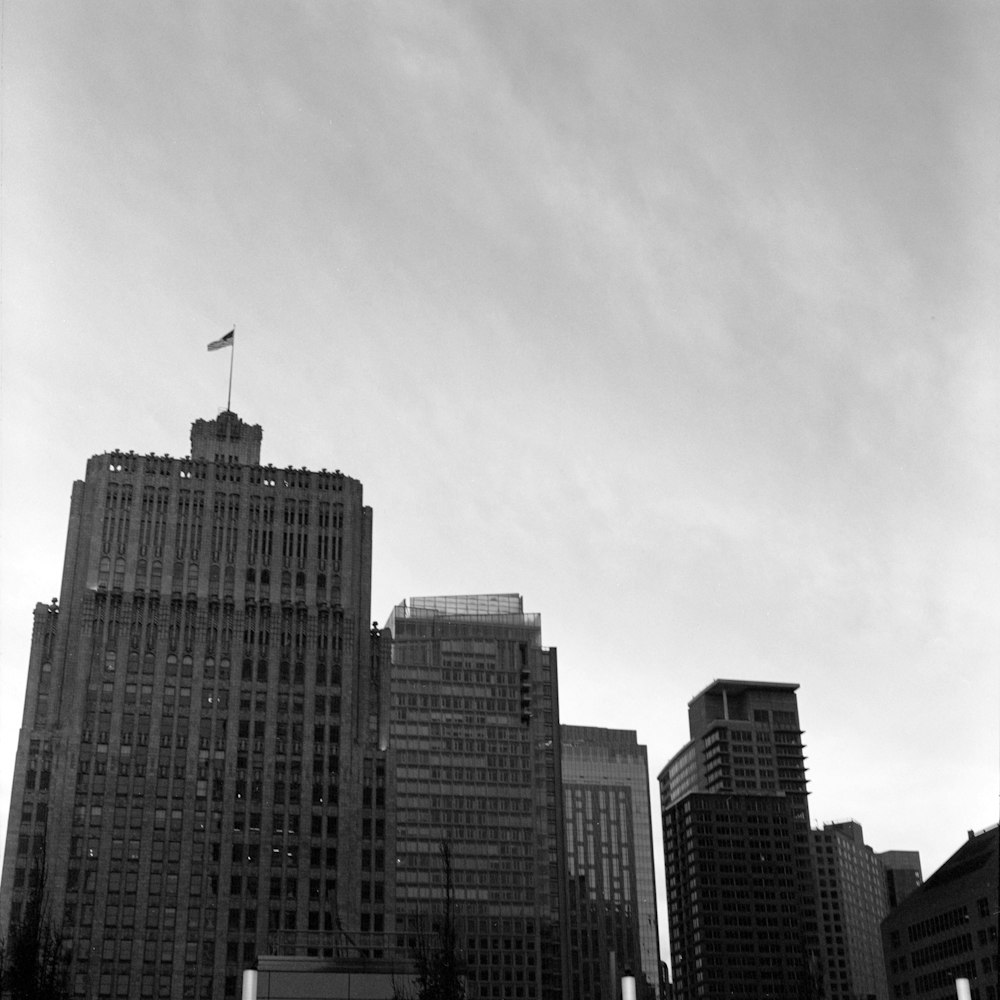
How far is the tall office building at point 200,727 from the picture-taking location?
16075 cm

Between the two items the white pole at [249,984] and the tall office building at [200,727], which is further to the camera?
the tall office building at [200,727]

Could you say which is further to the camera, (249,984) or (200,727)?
(200,727)

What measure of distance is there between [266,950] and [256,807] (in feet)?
59.7

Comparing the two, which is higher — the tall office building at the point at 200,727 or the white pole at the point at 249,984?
the tall office building at the point at 200,727

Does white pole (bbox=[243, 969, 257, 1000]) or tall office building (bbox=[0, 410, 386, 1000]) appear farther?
tall office building (bbox=[0, 410, 386, 1000])

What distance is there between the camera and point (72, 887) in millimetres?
160875

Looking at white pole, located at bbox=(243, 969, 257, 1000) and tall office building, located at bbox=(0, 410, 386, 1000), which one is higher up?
tall office building, located at bbox=(0, 410, 386, 1000)

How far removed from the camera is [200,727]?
175000 millimetres

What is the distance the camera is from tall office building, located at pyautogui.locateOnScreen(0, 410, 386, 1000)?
160750 mm

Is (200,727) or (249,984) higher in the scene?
(200,727)

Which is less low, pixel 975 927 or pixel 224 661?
pixel 224 661

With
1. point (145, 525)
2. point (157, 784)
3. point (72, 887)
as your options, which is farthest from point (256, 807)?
point (145, 525)

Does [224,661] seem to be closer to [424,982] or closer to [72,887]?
[72,887]

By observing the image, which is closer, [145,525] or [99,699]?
[99,699]
